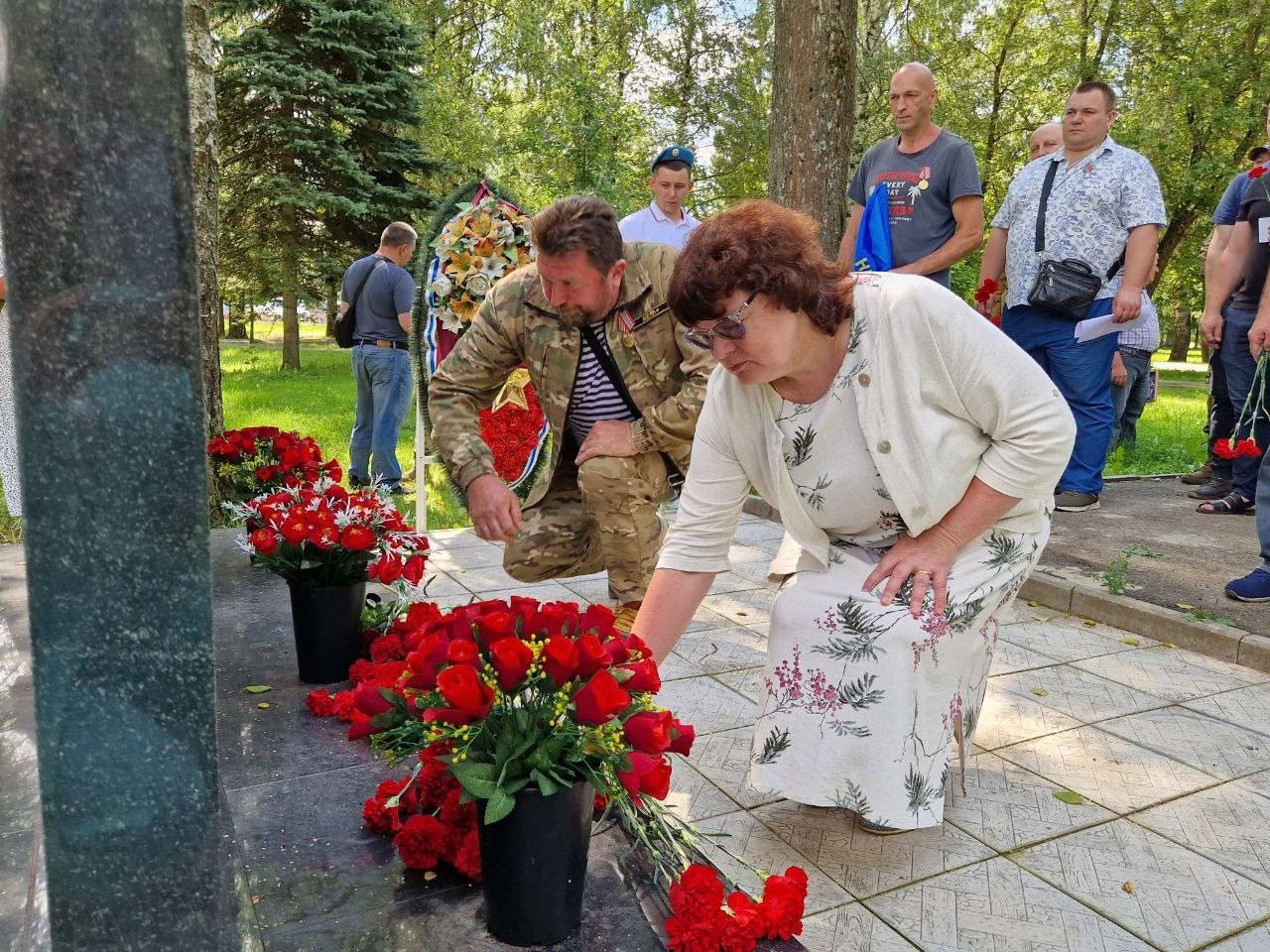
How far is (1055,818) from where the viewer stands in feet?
9.18

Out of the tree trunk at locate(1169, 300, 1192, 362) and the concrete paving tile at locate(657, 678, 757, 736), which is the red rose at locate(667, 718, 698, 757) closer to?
the concrete paving tile at locate(657, 678, 757, 736)

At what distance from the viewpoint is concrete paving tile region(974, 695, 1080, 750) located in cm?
334

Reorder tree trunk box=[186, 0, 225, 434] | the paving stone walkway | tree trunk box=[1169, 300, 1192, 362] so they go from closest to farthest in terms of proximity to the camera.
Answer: the paving stone walkway → tree trunk box=[186, 0, 225, 434] → tree trunk box=[1169, 300, 1192, 362]

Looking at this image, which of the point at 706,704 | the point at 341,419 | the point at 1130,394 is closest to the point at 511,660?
the point at 706,704

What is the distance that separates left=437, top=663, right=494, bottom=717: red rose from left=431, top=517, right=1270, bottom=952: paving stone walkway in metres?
1.06

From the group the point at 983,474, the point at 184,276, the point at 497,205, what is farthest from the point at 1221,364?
the point at 184,276

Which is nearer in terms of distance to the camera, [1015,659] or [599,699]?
[599,699]

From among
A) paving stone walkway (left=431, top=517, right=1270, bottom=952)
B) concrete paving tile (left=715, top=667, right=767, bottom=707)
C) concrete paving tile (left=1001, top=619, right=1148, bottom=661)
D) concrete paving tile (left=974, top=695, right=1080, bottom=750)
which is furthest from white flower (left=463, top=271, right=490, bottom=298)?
concrete paving tile (left=974, top=695, right=1080, bottom=750)

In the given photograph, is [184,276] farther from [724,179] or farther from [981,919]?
[724,179]

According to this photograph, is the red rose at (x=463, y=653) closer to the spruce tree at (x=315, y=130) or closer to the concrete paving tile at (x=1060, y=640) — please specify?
the concrete paving tile at (x=1060, y=640)

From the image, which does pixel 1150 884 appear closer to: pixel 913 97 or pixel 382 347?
pixel 913 97

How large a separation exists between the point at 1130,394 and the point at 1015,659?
22.1ft

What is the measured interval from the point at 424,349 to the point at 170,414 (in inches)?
187

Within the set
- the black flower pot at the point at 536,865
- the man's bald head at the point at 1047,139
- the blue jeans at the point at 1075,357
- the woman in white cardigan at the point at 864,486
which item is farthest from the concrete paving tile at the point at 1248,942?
the man's bald head at the point at 1047,139
